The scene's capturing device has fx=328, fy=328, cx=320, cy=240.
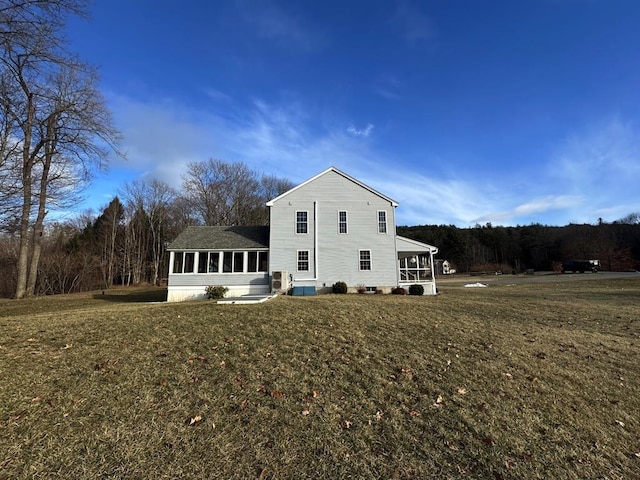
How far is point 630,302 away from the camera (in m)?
17.1

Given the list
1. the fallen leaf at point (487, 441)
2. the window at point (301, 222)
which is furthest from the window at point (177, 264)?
the fallen leaf at point (487, 441)

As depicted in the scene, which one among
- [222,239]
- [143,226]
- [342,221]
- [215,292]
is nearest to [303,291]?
[215,292]

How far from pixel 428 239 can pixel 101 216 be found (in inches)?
2450

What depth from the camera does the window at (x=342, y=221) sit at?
2278cm

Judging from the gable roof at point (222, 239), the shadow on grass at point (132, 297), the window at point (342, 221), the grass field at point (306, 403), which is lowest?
the grass field at point (306, 403)

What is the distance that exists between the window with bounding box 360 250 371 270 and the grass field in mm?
13610

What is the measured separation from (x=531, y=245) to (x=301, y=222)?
6937cm

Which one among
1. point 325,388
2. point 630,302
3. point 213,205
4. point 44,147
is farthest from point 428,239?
point 325,388

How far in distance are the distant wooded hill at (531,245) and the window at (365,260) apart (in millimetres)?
47743

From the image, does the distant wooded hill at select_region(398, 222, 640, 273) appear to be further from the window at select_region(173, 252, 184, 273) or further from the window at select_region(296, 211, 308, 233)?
the window at select_region(173, 252, 184, 273)

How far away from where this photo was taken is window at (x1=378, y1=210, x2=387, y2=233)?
23.1 meters

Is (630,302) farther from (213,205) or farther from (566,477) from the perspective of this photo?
(213,205)

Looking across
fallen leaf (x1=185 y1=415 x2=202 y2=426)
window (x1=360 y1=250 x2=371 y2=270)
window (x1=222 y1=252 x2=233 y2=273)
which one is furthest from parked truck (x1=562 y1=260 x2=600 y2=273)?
fallen leaf (x1=185 y1=415 x2=202 y2=426)

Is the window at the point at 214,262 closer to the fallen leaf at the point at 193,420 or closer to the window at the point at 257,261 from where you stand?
the window at the point at 257,261
